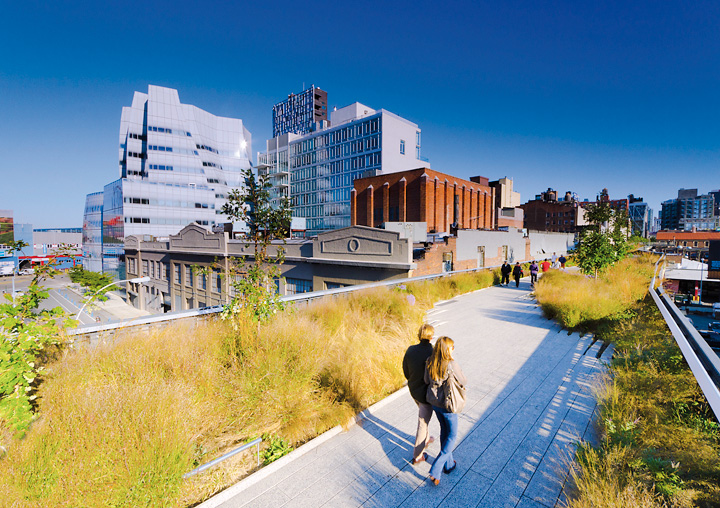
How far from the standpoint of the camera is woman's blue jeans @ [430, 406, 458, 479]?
3449 mm

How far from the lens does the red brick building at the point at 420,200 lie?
46188 millimetres

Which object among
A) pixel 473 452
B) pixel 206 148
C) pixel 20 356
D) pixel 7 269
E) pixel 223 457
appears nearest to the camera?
pixel 20 356

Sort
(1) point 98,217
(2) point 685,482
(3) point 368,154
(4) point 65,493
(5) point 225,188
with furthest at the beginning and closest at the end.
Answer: (5) point 225,188, (1) point 98,217, (3) point 368,154, (2) point 685,482, (4) point 65,493

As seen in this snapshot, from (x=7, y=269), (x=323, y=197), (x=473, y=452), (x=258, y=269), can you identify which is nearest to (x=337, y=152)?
(x=323, y=197)

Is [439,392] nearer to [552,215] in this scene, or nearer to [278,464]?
[278,464]

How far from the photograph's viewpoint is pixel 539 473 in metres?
3.61

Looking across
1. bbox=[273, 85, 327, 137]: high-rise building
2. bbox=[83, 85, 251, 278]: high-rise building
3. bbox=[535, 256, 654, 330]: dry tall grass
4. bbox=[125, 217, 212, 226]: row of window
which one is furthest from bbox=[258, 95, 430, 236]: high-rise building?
bbox=[273, 85, 327, 137]: high-rise building

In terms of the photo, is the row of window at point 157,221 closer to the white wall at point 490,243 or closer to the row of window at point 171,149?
the row of window at point 171,149

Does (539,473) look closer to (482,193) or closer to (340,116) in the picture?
(482,193)

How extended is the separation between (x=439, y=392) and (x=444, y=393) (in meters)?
0.06

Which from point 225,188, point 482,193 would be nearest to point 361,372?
point 482,193

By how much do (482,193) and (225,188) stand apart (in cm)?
5947

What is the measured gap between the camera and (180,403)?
3.40 meters

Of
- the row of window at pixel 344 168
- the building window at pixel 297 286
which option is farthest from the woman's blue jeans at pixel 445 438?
the row of window at pixel 344 168
